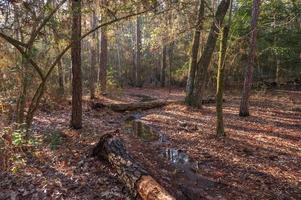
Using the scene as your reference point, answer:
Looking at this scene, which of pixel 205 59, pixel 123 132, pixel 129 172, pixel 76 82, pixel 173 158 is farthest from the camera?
pixel 205 59

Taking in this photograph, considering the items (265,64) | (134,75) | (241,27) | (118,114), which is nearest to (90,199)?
(118,114)

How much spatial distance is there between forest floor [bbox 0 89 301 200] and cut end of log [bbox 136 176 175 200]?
1.26 ft

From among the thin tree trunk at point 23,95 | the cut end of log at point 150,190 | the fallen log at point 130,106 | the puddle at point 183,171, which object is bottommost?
the puddle at point 183,171

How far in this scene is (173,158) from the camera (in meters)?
8.51

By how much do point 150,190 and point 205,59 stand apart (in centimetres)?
1025

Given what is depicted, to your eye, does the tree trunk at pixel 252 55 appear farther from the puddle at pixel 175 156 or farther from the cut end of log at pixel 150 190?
the cut end of log at pixel 150 190

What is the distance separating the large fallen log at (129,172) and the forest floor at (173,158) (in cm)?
21

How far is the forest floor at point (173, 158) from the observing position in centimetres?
636

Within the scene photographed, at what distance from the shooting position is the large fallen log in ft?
18.2

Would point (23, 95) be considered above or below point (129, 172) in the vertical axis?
above

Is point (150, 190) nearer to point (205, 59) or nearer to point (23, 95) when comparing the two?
point (23, 95)

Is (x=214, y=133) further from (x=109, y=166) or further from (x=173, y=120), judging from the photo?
(x=109, y=166)

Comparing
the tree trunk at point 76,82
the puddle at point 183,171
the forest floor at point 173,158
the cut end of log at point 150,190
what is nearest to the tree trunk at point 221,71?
the forest floor at point 173,158

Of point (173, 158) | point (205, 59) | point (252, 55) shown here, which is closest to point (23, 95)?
point (173, 158)
